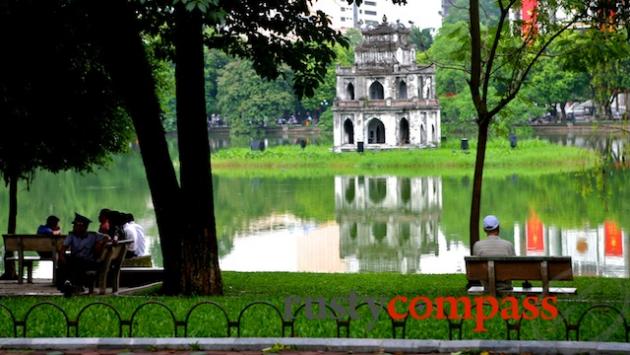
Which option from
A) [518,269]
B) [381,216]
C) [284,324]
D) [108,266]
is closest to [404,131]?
[381,216]

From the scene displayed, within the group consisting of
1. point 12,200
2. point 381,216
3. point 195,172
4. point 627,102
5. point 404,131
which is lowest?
point 381,216

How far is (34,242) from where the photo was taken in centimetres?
1553

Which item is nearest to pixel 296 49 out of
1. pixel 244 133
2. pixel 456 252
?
pixel 456 252

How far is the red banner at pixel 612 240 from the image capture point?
2549 centimetres

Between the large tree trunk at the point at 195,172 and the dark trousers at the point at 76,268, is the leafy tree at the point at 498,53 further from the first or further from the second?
the dark trousers at the point at 76,268

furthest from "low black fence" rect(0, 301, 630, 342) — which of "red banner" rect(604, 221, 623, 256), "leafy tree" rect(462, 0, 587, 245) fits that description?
"red banner" rect(604, 221, 623, 256)

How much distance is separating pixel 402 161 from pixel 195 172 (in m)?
47.9

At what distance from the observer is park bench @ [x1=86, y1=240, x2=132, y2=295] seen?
550 inches

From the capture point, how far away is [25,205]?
40.8 metres

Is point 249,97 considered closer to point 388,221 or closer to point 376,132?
point 376,132

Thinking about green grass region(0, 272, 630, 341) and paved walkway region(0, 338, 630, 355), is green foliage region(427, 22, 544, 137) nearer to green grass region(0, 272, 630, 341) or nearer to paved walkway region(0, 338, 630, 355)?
green grass region(0, 272, 630, 341)

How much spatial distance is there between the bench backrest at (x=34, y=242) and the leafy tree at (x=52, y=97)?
87.3 inches

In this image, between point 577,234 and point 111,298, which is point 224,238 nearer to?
point 577,234

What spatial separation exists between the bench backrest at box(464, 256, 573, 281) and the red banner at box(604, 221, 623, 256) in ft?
43.4
